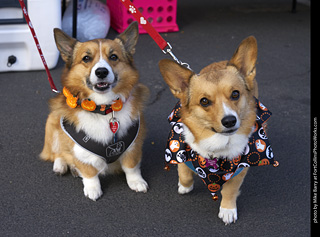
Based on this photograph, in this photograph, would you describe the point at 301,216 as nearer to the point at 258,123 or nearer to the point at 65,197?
the point at 258,123

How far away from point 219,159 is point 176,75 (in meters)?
0.57

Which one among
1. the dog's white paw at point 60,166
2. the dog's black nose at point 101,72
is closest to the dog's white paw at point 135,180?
the dog's white paw at point 60,166

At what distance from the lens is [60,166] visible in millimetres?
2918

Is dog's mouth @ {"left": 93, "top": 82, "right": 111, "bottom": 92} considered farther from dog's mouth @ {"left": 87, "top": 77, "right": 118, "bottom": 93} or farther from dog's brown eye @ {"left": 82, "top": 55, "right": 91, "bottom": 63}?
dog's brown eye @ {"left": 82, "top": 55, "right": 91, "bottom": 63}

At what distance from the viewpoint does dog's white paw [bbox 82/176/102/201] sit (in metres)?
2.71

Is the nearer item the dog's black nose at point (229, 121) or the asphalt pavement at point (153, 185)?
the dog's black nose at point (229, 121)

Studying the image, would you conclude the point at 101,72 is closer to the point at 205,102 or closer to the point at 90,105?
the point at 90,105

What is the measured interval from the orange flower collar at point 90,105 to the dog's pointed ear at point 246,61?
794 millimetres

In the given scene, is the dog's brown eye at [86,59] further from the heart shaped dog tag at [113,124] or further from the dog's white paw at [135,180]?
the dog's white paw at [135,180]

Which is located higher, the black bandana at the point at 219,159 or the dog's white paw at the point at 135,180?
the black bandana at the point at 219,159

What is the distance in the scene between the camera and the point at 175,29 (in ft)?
18.4

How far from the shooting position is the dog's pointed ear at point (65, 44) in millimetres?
2543

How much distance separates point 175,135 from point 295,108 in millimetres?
1916

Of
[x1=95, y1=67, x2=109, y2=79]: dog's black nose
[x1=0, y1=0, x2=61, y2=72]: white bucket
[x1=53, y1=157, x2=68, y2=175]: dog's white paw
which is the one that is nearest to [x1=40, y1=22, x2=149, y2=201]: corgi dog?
[x1=95, y1=67, x2=109, y2=79]: dog's black nose
